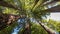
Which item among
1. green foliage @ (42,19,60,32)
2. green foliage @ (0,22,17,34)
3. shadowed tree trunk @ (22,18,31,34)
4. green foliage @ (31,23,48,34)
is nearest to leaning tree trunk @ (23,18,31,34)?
shadowed tree trunk @ (22,18,31,34)

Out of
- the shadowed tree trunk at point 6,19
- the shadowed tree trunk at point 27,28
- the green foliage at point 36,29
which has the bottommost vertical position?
the green foliage at point 36,29

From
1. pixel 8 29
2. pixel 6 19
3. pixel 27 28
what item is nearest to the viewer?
pixel 27 28

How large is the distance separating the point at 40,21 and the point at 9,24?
1.14 m

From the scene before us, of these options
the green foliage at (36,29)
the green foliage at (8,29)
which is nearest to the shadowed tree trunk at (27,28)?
the green foliage at (36,29)

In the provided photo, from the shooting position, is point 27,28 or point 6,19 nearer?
point 27,28

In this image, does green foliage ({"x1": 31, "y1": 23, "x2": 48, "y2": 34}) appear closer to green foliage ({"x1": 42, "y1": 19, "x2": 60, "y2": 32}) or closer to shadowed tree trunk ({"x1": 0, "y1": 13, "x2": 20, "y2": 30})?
green foliage ({"x1": 42, "y1": 19, "x2": 60, "y2": 32})

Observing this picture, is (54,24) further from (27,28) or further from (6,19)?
(6,19)

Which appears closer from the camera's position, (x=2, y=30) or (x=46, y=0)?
(x=46, y=0)

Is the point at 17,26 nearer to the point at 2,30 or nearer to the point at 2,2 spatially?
the point at 2,30

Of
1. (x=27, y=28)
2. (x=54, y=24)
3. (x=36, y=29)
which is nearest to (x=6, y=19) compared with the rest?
(x=27, y=28)

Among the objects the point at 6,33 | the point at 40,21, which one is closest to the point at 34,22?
the point at 40,21

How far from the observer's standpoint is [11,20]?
6449 mm

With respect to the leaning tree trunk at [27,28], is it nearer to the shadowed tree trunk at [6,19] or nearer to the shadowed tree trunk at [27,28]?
the shadowed tree trunk at [27,28]

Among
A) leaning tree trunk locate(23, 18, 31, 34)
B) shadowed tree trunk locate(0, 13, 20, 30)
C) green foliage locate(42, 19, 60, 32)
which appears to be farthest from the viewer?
green foliage locate(42, 19, 60, 32)
